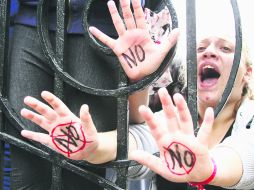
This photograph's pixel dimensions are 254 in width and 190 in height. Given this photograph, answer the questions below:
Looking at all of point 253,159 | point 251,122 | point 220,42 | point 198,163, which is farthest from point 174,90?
point 198,163

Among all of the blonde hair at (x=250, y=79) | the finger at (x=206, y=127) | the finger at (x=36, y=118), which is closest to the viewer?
the finger at (x=206, y=127)

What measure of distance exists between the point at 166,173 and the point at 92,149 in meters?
0.18

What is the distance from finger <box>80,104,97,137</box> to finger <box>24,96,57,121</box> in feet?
0.22

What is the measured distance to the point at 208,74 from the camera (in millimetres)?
1898

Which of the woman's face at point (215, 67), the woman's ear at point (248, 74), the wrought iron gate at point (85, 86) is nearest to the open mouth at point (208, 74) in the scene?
the woman's face at point (215, 67)

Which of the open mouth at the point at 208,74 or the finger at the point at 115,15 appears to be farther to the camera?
the open mouth at the point at 208,74

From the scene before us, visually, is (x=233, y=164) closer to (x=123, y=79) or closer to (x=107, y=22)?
(x=123, y=79)

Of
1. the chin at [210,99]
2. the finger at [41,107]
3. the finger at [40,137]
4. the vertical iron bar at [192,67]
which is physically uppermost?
the vertical iron bar at [192,67]

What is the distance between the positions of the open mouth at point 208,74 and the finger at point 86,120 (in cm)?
114

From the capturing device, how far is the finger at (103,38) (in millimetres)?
844

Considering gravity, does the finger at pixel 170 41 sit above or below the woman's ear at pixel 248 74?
above

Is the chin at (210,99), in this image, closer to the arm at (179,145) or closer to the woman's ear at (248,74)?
the woman's ear at (248,74)

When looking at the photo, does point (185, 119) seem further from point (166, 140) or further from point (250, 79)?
point (250, 79)

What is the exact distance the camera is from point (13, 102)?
3.10 ft
